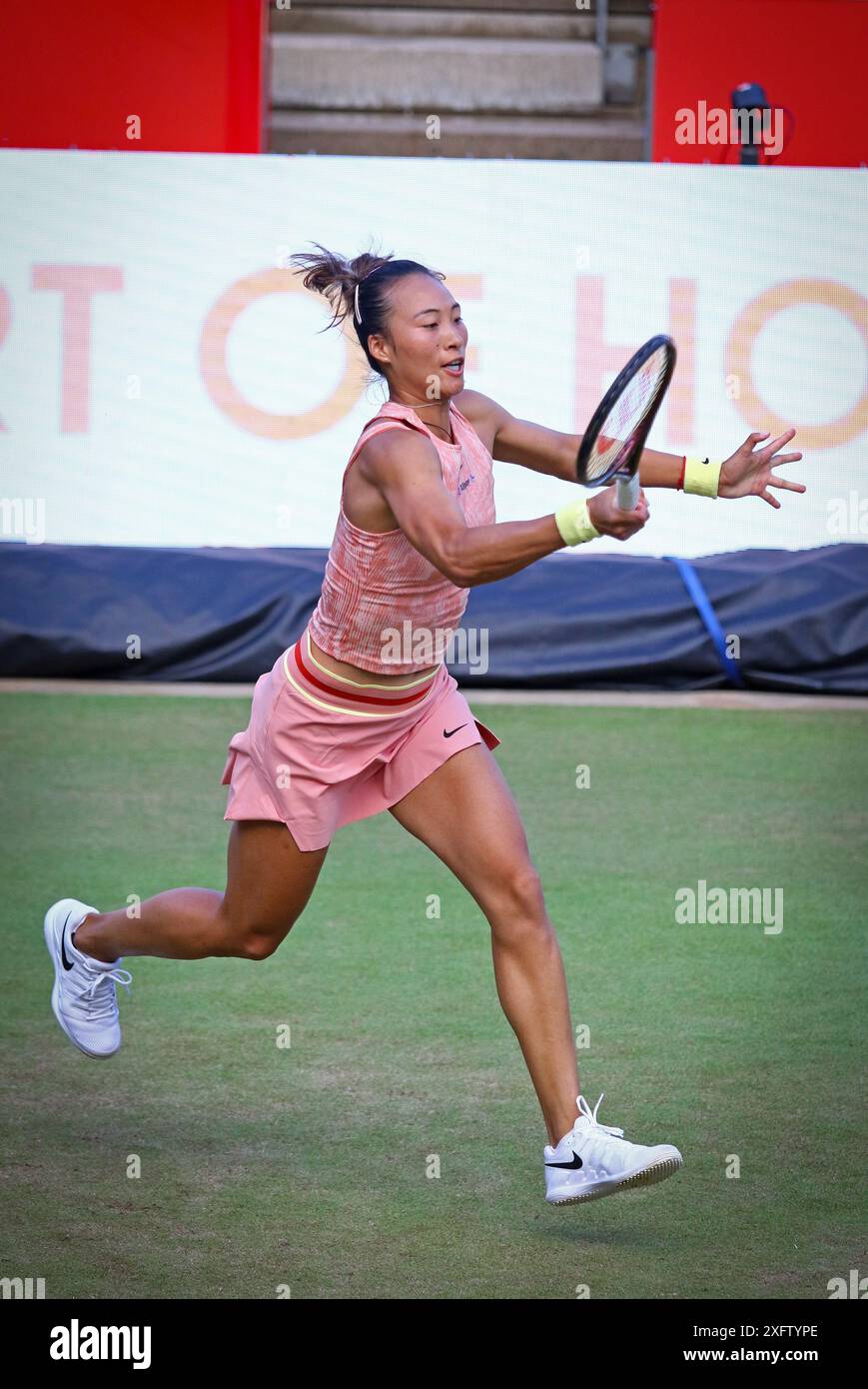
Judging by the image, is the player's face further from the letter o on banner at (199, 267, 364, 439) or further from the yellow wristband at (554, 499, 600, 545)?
the letter o on banner at (199, 267, 364, 439)

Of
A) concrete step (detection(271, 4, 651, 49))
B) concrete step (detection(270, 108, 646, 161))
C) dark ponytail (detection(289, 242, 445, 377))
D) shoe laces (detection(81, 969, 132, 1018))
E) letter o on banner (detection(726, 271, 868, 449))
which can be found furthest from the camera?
A: concrete step (detection(271, 4, 651, 49))

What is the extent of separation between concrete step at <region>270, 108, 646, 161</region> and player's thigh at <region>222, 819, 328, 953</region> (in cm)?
1058


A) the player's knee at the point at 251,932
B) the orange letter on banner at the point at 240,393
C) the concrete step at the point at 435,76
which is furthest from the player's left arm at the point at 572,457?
the concrete step at the point at 435,76

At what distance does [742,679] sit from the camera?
367 inches

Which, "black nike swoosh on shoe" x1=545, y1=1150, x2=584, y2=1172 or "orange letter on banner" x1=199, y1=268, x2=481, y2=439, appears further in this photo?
"orange letter on banner" x1=199, y1=268, x2=481, y2=439

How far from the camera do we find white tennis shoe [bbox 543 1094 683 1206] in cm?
319

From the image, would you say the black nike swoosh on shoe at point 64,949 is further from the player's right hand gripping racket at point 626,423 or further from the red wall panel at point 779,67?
the red wall panel at point 779,67

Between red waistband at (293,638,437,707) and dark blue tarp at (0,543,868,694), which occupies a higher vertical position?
dark blue tarp at (0,543,868,694)

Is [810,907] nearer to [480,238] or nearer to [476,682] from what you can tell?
[476,682]

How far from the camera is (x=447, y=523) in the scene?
3111mm

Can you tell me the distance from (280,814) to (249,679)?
233 inches

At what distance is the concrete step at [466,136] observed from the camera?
13305 mm

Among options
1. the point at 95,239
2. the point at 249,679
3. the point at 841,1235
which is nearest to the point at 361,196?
the point at 95,239

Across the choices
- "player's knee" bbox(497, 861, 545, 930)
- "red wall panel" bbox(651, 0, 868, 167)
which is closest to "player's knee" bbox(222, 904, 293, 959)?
"player's knee" bbox(497, 861, 545, 930)
